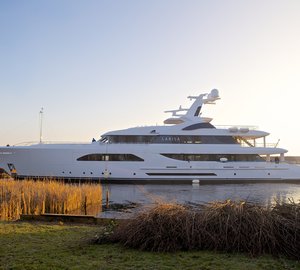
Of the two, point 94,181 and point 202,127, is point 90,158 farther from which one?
point 202,127

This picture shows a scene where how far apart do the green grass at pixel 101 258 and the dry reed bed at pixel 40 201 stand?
14.7ft

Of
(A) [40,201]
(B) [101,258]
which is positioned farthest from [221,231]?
(A) [40,201]

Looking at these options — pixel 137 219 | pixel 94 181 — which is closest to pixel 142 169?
pixel 94 181

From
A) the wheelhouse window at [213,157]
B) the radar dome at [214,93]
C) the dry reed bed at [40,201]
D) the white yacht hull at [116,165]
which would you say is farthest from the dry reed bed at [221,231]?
the radar dome at [214,93]

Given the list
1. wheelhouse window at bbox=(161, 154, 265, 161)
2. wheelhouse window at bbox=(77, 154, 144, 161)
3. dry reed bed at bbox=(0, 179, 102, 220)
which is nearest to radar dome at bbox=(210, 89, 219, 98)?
wheelhouse window at bbox=(161, 154, 265, 161)

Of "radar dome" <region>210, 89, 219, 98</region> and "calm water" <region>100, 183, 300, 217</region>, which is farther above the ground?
"radar dome" <region>210, 89, 219, 98</region>

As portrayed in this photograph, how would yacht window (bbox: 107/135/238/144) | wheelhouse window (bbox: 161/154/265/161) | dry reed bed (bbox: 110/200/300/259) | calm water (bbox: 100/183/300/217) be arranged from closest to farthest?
dry reed bed (bbox: 110/200/300/259) → calm water (bbox: 100/183/300/217) → wheelhouse window (bbox: 161/154/265/161) → yacht window (bbox: 107/135/238/144)

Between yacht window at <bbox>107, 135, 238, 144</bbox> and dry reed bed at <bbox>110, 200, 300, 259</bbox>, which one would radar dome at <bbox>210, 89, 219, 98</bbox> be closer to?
yacht window at <bbox>107, 135, 238, 144</bbox>

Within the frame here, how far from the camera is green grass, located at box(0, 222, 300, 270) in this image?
459 centimetres

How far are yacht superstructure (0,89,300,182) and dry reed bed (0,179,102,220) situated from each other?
48.0ft

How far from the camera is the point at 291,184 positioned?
31078 mm

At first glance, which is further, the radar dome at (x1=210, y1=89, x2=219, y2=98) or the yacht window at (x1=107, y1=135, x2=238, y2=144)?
the radar dome at (x1=210, y1=89, x2=219, y2=98)

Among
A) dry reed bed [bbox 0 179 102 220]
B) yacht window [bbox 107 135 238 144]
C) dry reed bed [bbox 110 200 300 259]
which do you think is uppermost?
yacht window [bbox 107 135 238 144]

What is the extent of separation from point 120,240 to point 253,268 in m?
2.17
